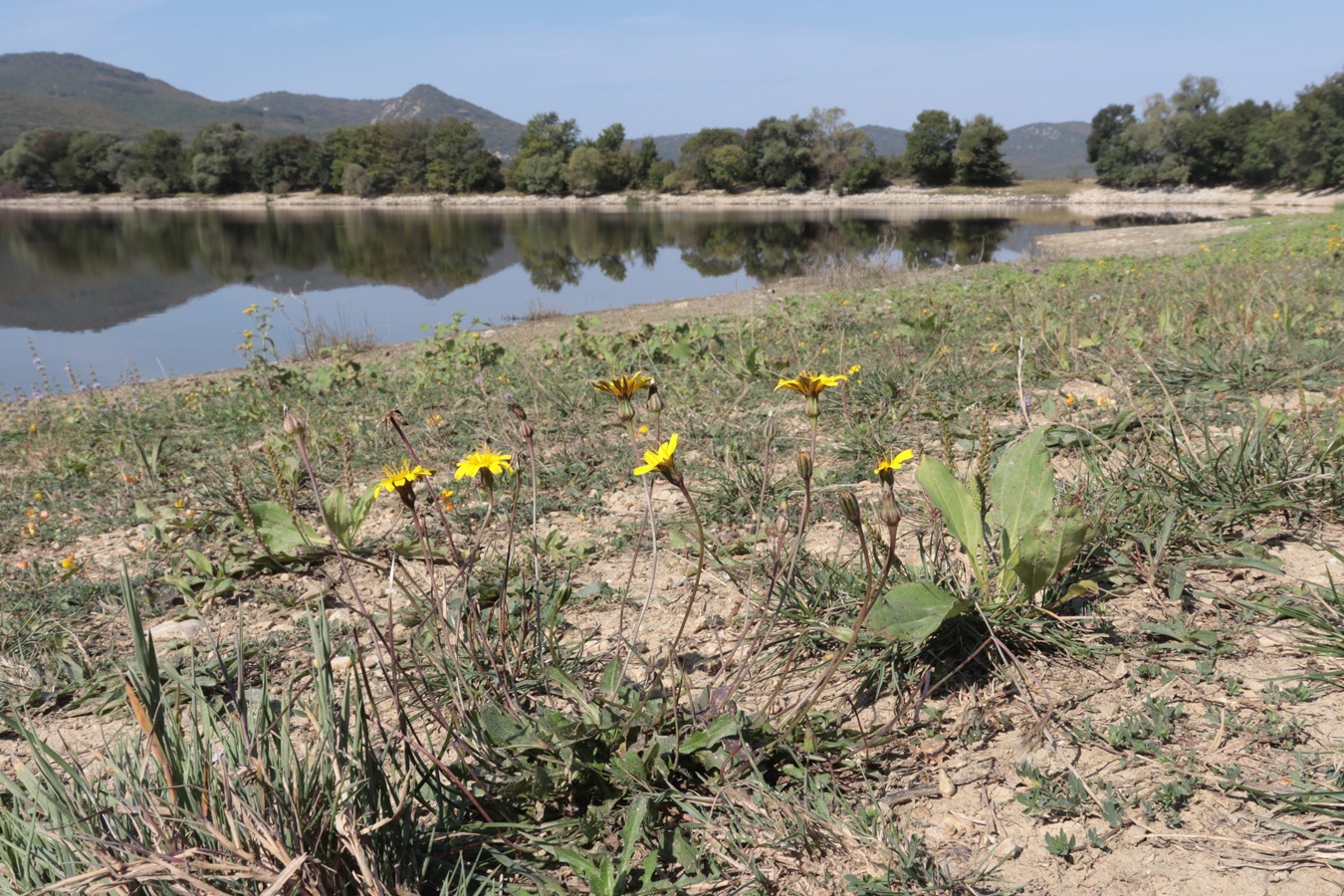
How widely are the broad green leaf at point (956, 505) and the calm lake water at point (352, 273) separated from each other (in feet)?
23.0

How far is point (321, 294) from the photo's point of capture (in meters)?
18.5

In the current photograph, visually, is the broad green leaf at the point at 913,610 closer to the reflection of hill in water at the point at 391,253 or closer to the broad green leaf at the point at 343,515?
the broad green leaf at the point at 343,515

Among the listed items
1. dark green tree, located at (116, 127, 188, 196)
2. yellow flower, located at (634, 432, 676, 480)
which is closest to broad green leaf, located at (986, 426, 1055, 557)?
yellow flower, located at (634, 432, 676, 480)

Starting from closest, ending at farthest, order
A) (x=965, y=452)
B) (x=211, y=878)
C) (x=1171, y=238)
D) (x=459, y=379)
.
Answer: (x=211, y=878)
(x=965, y=452)
(x=459, y=379)
(x=1171, y=238)

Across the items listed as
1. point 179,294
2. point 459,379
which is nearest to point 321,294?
point 179,294

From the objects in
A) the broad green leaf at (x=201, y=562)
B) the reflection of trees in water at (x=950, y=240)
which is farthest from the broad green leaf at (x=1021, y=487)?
the reflection of trees in water at (x=950, y=240)

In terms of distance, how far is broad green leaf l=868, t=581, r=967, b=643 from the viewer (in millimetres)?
1783

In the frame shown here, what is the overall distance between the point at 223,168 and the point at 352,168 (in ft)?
37.9

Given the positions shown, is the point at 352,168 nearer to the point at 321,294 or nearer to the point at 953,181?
the point at 953,181

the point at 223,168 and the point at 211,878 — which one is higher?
the point at 223,168

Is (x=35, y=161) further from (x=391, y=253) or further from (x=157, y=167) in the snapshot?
(x=391, y=253)

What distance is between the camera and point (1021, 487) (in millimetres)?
2068

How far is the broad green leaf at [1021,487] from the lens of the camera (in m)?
2.03

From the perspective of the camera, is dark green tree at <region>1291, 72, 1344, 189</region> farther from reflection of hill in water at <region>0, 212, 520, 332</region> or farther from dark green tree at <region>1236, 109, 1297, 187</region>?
reflection of hill in water at <region>0, 212, 520, 332</region>
